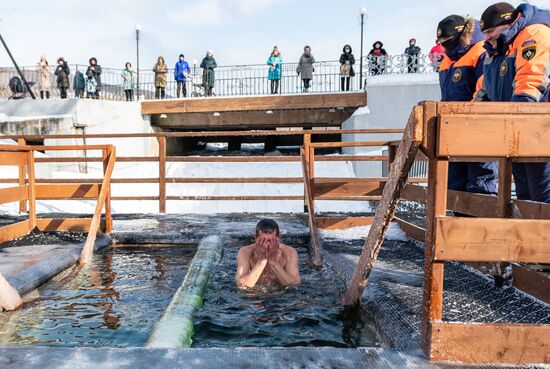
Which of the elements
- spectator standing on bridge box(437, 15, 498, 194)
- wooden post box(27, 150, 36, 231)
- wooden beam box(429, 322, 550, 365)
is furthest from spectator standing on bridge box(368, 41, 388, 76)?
wooden beam box(429, 322, 550, 365)

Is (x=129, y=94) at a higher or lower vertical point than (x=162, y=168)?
higher

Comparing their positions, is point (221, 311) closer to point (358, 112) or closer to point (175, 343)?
point (175, 343)

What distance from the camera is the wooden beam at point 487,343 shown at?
81.5 inches

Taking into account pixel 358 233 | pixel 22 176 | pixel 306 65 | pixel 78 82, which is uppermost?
pixel 306 65

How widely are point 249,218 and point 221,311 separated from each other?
395 centimetres

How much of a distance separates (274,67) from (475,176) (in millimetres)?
14278

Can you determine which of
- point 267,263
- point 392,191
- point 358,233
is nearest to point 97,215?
point 267,263

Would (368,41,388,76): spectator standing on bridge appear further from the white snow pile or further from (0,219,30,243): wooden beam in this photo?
(0,219,30,243): wooden beam

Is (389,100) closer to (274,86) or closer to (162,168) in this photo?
(274,86)

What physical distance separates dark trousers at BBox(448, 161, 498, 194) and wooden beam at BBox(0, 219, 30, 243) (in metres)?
5.03

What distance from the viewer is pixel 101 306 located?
3.65 metres

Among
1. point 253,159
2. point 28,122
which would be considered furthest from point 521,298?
point 28,122

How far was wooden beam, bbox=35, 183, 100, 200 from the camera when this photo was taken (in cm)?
585

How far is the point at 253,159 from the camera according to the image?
7832 millimetres
